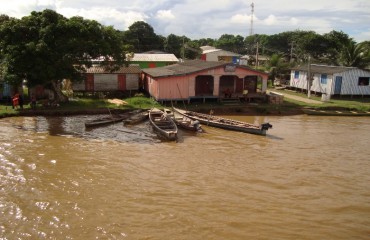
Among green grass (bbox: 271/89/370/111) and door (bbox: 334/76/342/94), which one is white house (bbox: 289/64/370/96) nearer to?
door (bbox: 334/76/342/94)

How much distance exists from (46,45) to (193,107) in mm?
10256

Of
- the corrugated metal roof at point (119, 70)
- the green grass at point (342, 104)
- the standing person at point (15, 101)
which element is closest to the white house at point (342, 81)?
the green grass at point (342, 104)

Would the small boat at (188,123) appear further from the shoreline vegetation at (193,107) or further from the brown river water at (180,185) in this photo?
the shoreline vegetation at (193,107)

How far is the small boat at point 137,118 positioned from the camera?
2038 centimetres

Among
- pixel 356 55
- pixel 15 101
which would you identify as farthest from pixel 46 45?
pixel 356 55

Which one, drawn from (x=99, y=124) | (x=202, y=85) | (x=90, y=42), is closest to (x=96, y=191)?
(x=99, y=124)

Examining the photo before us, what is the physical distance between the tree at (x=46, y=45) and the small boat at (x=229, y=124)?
6819 mm

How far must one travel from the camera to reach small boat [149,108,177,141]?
17219 mm

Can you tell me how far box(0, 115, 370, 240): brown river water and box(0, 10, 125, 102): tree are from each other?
3.35 meters

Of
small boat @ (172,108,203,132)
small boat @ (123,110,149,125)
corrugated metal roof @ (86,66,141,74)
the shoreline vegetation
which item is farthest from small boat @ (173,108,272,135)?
corrugated metal roof @ (86,66,141,74)

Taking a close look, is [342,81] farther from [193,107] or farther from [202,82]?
[193,107]

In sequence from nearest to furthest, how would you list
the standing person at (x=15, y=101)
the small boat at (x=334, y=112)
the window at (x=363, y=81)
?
1. the standing person at (x=15, y=101)
2. the small boat at (x=334, y=112)
3. the window at (x=363, y=81)

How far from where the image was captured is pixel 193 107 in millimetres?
24594

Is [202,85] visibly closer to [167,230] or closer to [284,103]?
[284,103]
